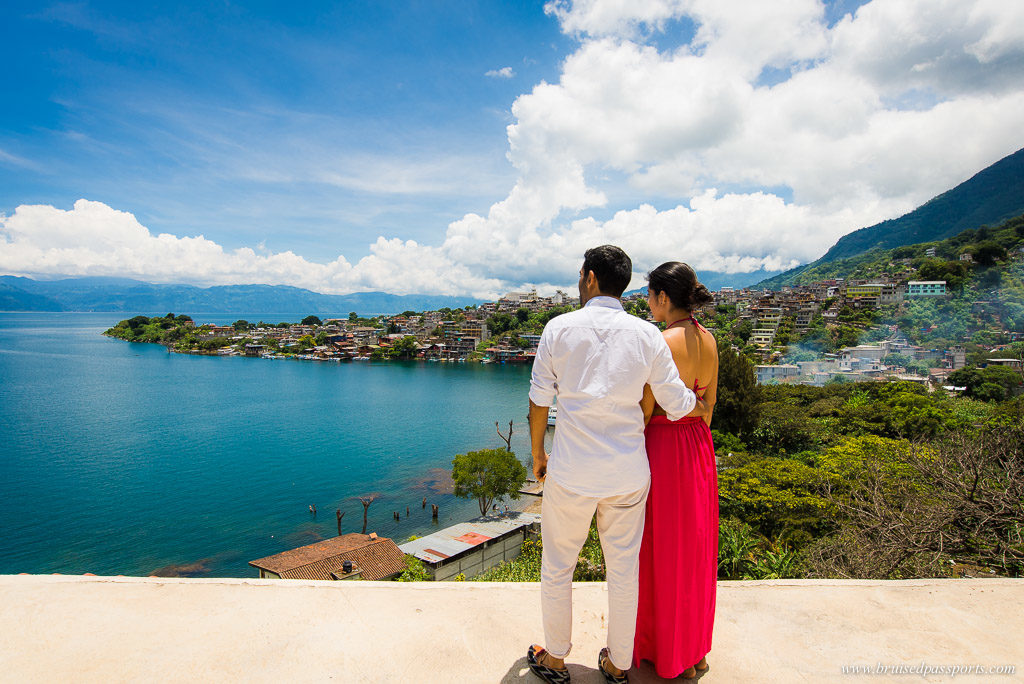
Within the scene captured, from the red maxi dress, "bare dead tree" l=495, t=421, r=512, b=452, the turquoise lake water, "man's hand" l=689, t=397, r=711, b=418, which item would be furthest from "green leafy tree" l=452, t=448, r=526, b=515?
"man's hand" l=689, t=397, r=711, b=418

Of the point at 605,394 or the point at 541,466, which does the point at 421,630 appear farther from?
the point at 605,394

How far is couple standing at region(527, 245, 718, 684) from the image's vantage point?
152 centimetres

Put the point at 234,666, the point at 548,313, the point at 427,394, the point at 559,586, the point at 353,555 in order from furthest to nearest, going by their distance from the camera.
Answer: the point at 548,313, the point at 427,394, the point at 353,555, the point at 234,666, the point at 559,586

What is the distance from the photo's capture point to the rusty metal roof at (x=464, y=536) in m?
13.6

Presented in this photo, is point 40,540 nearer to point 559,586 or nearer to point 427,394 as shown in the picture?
point 559,586

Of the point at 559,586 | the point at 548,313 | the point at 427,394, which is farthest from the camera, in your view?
the point at 548,313

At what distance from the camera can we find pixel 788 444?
19.7m

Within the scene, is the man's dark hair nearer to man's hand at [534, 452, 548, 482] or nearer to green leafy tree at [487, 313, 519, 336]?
man's hand at [534, 452, 548, 482]

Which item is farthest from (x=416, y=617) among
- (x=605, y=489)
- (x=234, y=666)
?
(x=605, y=489)

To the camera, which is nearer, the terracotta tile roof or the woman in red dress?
the woman in red dress

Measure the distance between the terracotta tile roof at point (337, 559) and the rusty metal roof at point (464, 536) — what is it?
1.81 feet

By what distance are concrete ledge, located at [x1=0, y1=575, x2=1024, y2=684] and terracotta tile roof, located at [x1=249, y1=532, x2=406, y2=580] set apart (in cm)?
1120

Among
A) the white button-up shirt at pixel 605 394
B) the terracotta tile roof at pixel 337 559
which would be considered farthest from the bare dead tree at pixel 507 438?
the white button-up shirt at pixel 605 394

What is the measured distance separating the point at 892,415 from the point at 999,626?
20.3 metres
